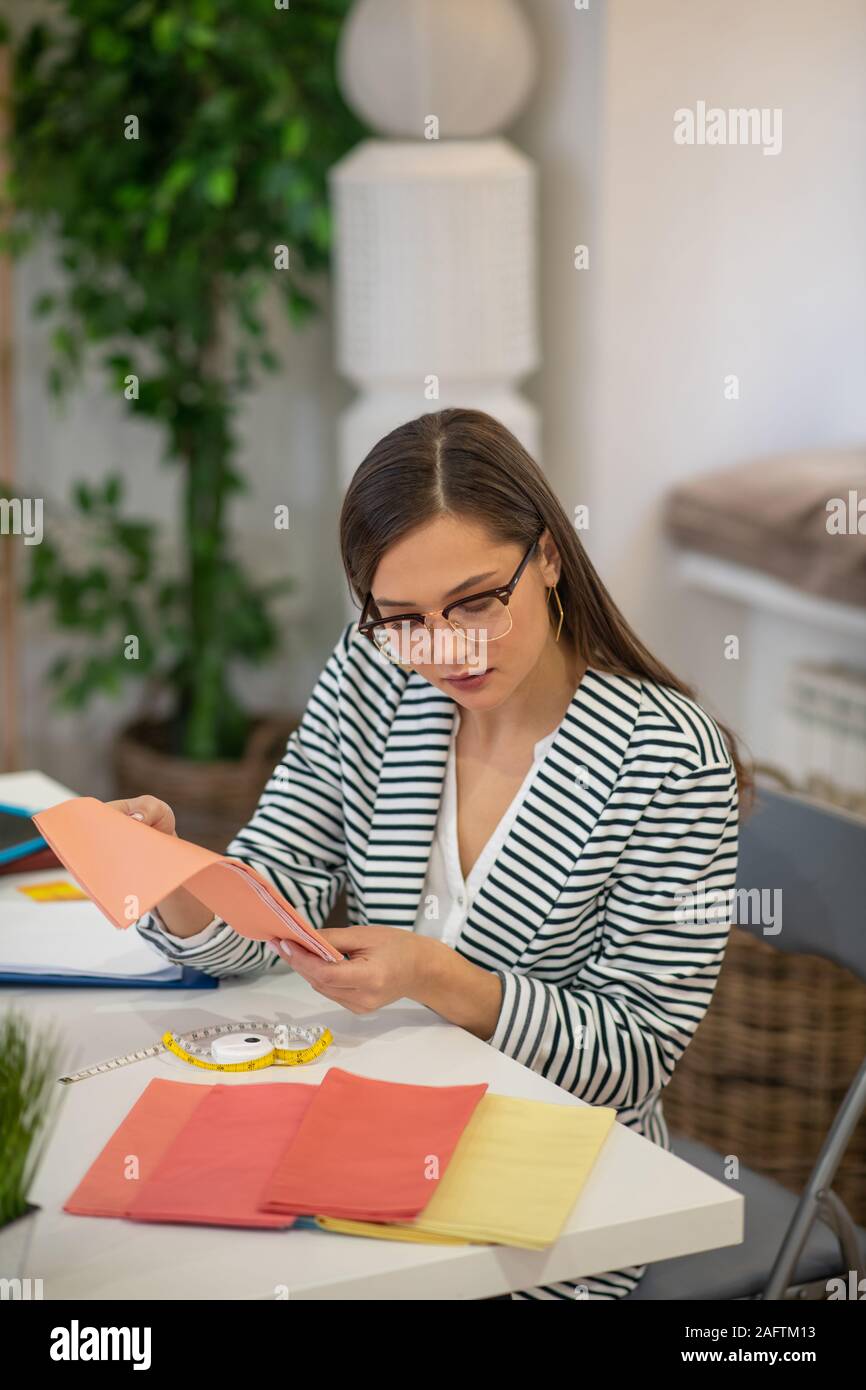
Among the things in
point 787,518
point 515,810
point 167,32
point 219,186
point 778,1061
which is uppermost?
point 167,32

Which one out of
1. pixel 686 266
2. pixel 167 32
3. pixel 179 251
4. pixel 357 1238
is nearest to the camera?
pixel 357 1238

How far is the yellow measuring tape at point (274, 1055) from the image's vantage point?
1.26 metres

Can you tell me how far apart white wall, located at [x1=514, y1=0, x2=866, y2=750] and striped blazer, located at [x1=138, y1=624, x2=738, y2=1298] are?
1.58 meters

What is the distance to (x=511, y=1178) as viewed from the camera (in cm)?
108

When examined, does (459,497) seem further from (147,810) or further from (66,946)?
(66,946)

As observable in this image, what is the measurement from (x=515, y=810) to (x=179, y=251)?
6.86ft

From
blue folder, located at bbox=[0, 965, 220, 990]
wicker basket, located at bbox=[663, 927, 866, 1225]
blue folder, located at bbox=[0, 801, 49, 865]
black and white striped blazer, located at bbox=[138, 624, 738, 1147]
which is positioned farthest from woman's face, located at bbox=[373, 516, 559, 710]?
wicker basket, located at bbox=[663, 927, 866, 1225]

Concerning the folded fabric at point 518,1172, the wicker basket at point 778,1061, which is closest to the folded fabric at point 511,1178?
the folded fabric at point 518,1172

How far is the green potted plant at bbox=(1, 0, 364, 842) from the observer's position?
307 centimetres

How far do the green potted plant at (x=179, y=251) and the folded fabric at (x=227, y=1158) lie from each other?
2.14 m

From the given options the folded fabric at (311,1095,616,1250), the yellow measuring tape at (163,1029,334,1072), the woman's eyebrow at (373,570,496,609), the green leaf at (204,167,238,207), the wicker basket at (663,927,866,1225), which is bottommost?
the wicker basket at (663,927,866,1225)

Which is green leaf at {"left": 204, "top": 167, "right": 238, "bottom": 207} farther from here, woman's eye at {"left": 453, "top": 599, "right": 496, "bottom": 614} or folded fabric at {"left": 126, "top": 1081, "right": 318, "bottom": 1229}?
folded fabric at {"left": 126, "top": 1081, "right": 318, "bottom": 1229}

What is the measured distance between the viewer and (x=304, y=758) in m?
1.66

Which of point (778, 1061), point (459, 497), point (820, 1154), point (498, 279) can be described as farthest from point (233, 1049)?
point (498, 279)
